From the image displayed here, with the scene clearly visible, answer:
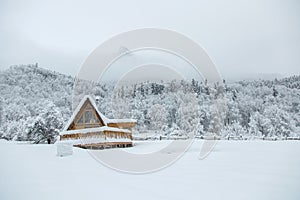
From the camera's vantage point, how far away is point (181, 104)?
4166cm

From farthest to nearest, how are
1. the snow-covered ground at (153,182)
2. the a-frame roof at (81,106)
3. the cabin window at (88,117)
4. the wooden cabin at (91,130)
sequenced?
the cabin window at (88,117)
the a-frame roof at (81,106)
the wooden cabin at (91,130)
the snow-covered ground at (153,182)

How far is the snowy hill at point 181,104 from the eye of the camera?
1428 inches

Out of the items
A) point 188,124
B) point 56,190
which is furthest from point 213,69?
point 188,124

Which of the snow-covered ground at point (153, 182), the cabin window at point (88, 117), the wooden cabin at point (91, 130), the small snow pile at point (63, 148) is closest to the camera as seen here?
the snow-covered ground at point (153, 182)

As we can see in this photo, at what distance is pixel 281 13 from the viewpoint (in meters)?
11.7

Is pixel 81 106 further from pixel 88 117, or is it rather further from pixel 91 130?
pixel 91 130

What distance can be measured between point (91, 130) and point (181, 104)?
28921mm

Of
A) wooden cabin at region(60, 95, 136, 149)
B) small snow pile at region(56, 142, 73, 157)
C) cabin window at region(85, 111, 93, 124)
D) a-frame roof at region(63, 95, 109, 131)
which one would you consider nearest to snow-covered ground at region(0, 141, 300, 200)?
small snow pile at region(56, 142, 73, 157)

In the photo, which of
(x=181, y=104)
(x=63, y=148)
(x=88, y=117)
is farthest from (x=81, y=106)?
(x=181, y=104)

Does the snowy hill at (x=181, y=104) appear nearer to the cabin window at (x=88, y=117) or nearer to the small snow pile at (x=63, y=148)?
the cabin window at (x=88, y=117)

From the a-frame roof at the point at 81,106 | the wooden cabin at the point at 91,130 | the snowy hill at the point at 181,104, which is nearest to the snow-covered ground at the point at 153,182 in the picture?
the wooden cabin at the point at 91,130

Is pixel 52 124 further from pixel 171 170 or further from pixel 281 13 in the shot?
pixel 281 13

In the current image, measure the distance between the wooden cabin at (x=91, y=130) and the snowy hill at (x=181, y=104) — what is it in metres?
15.8

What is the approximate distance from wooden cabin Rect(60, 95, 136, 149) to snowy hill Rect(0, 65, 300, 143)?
1583 cm
